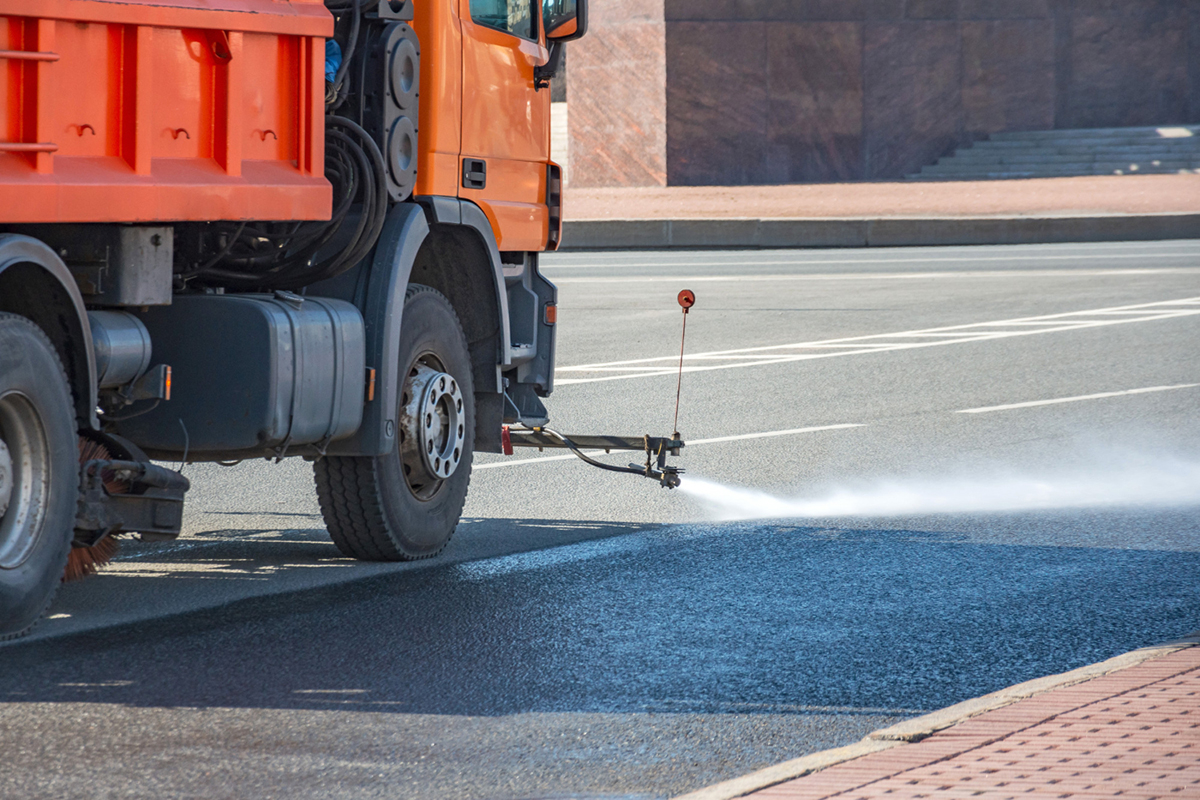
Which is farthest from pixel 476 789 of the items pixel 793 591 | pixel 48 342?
pixel 793 591

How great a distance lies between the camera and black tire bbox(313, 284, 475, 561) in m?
7.68

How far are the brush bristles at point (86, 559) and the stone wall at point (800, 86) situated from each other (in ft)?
111

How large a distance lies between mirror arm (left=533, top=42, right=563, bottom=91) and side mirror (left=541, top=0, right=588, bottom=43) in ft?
0.29

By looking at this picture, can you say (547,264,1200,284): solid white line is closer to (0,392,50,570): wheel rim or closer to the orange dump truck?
the orange dump truck

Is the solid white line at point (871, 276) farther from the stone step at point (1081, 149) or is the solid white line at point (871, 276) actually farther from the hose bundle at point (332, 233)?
the stone step at point (1081, 149)

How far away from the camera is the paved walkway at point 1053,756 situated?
4379mm

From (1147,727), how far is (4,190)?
3677mm

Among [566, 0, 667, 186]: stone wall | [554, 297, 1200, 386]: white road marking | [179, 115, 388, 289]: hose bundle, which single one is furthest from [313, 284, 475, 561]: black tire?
[566, 0, 667, 186]: stone wall

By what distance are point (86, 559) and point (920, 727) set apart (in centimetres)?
328

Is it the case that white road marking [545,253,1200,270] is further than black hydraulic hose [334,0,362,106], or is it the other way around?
white road marking [545,253,1200,270]

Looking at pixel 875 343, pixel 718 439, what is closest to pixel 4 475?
pixel 718 439

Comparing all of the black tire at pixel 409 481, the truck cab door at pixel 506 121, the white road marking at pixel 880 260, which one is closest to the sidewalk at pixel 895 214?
the white road marking at pixel 880 260

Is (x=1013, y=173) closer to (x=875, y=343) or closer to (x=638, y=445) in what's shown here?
(x=875, y=343)

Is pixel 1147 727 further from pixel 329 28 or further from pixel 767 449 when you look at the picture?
pixel 767 449
